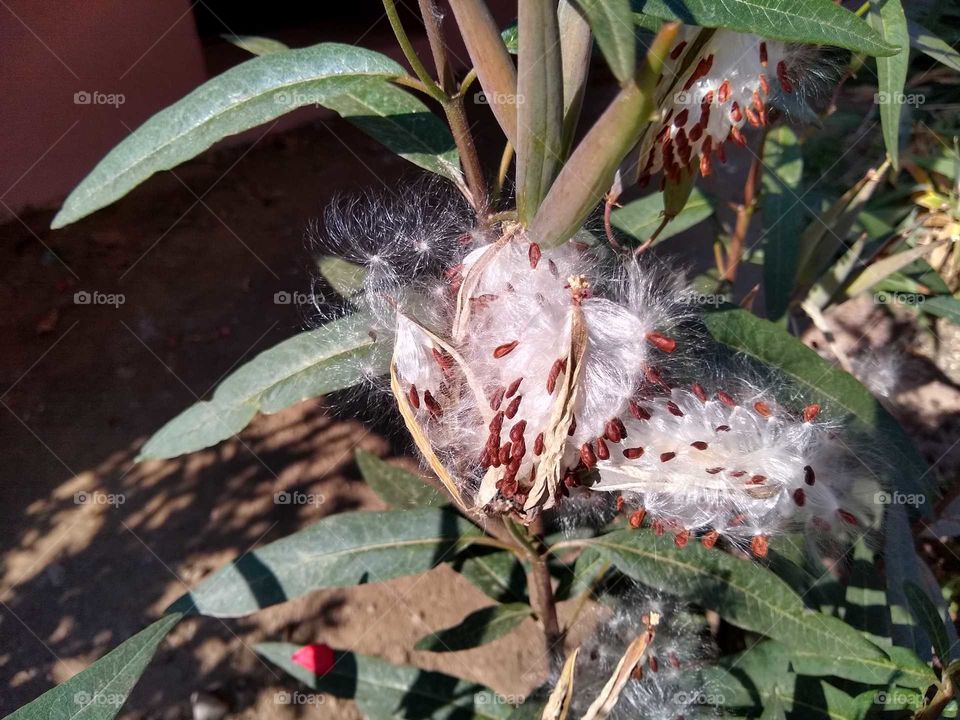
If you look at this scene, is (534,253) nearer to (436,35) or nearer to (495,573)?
(436,35)

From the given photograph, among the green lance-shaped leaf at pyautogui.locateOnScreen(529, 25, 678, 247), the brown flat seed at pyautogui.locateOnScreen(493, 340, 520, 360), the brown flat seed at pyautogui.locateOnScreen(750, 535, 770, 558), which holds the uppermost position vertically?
the green lance-shaped leaf at pyautogui.locateOnScreen(529, 25, 678, 247)

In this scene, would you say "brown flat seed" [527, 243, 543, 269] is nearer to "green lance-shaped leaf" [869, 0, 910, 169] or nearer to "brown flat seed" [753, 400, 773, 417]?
"brown flat seed" [753, 400, 773, 417]

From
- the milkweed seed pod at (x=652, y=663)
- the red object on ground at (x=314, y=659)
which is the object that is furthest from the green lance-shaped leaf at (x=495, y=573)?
the red object on ground at (x=314, y=659)

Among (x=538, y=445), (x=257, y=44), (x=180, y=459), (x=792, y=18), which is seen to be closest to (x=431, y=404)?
(x=538, y=445)

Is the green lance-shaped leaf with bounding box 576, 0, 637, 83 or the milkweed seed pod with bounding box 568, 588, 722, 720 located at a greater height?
the green lance-shaped leaf with bounding box 576, 0, 637, 83

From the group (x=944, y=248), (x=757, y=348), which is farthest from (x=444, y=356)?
(x=944, y=248)

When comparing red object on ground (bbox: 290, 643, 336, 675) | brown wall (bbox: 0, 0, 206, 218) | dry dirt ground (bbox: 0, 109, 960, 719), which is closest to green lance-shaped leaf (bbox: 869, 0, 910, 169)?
dry dirt ground (bbox: 0, 109, 960, 719)
